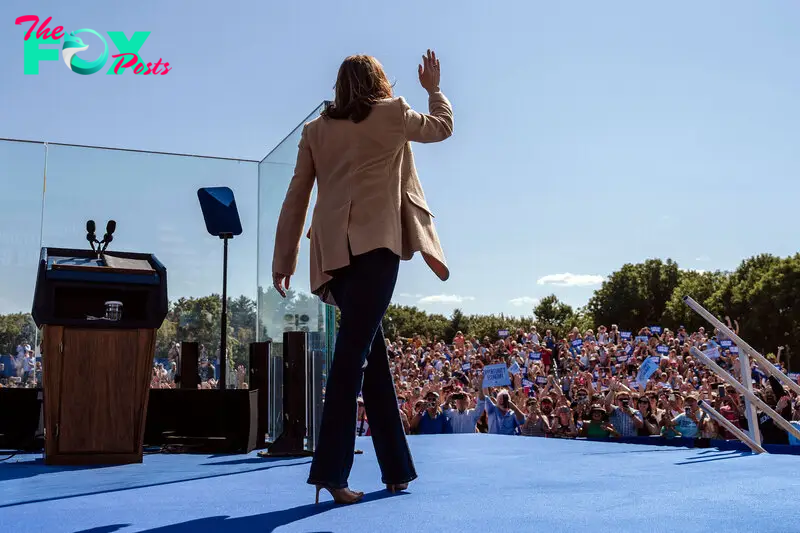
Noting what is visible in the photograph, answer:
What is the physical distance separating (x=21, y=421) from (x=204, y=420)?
1.27 metres

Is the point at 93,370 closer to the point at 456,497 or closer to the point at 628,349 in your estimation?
the point at 456,497

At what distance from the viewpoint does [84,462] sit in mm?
3982

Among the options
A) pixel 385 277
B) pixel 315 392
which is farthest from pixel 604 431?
pixel 385 277

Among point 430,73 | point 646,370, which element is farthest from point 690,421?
point 430,73

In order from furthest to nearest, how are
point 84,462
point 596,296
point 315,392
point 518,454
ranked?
point 596,296 → point 315,392 → point 84,462 → point 518,454

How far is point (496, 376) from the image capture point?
411 inches

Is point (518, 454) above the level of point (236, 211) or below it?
below

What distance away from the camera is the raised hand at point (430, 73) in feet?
8.27

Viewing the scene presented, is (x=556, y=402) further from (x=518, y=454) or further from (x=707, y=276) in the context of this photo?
(x=707, y=276)

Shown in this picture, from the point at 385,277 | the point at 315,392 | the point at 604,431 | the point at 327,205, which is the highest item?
the point at 327,205

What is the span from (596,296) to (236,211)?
6222 cm

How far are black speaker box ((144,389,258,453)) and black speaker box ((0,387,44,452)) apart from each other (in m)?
0.74

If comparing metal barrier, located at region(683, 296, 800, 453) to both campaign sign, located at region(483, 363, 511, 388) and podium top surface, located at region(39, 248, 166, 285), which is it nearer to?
podium top surface, located at region(39, 248, 166, 285)

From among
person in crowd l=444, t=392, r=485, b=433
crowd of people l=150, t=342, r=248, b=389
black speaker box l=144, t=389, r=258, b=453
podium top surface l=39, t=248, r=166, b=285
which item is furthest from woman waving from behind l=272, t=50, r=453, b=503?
person in crowd l=444, t=392, r=485, b=433
